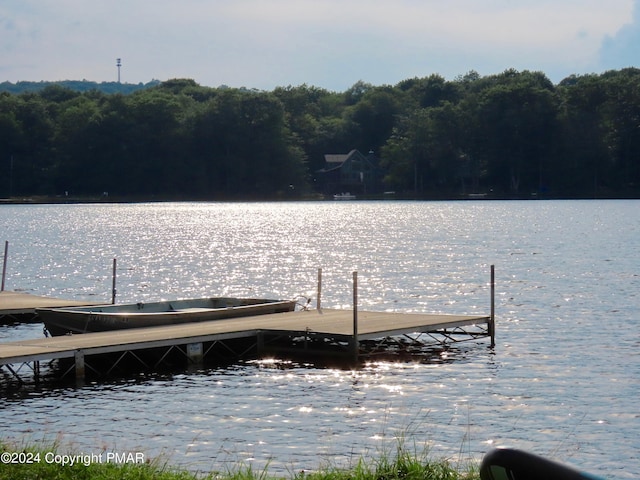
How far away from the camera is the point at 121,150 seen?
165000 millimetres

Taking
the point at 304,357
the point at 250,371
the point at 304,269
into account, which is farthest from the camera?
the point at 304,269

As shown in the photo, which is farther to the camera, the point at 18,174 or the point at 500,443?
the point at 18,174

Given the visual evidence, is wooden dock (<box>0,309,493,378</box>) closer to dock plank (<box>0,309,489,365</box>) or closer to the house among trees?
dock plank (<box>0,309,489,365</box>)

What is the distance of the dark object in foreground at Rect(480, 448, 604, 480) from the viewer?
28.2 ft

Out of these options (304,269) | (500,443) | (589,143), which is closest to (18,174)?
(589,143)

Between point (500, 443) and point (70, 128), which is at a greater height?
point (70, 128)

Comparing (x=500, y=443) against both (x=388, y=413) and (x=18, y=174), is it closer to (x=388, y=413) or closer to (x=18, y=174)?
(x=388, y=413)

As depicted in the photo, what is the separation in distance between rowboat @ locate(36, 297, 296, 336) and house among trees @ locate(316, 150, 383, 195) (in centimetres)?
14654

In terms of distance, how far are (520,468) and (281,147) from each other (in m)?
160

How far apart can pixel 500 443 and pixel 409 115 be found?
166912 mm

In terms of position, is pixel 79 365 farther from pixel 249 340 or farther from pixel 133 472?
pixel 133 472

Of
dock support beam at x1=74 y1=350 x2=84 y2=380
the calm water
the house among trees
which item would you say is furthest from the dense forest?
dock support beam at x1=74 y1=350 x2=84 y2=380

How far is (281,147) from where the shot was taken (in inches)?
6619

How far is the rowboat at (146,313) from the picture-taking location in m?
26.8
